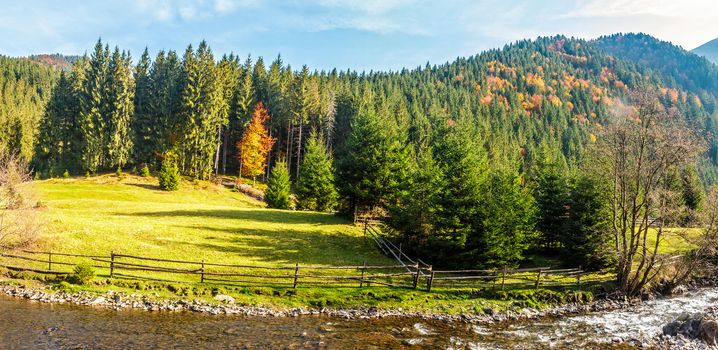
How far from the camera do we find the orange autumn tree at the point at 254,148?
8220 centimetres

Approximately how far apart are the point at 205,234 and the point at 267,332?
1966 cm

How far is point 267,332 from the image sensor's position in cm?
2031

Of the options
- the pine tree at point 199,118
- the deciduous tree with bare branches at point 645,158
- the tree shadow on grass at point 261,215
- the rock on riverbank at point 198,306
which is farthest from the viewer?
the pine tree at point 199,118

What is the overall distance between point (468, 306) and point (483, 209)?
9954mm

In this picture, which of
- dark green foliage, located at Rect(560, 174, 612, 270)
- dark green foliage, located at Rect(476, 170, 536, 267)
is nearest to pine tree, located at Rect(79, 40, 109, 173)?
dark green foliage, located at Rect(476, 170, 536, 267)

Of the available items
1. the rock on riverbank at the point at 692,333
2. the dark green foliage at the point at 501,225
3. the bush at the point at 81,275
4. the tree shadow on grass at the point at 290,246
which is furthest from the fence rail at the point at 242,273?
the rock on riverbank at the point at 692,333

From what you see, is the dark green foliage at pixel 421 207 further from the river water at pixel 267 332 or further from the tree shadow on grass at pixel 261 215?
the river water at pixel 267 332

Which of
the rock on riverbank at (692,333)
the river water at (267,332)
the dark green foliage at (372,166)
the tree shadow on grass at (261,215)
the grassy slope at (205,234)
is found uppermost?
the dark green foliage at (372,166)

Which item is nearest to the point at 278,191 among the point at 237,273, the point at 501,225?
the point at 237,273

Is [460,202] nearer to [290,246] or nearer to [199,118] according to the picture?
[290,246]

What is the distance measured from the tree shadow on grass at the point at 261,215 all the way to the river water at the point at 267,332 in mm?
23212

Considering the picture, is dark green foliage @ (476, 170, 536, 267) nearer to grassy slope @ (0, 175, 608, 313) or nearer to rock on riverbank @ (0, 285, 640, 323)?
grassy slope @ (0, 175, 608, 313)

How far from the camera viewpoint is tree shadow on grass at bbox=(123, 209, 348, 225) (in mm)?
45500

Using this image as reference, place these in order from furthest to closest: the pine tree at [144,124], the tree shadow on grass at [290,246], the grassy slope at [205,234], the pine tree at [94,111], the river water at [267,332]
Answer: the pine tree at [144,124] → the pine tree at [94,111] → the tree shadow on grass at [290,246] → the grassy slope at [205,234] → the river water at [267,332]
